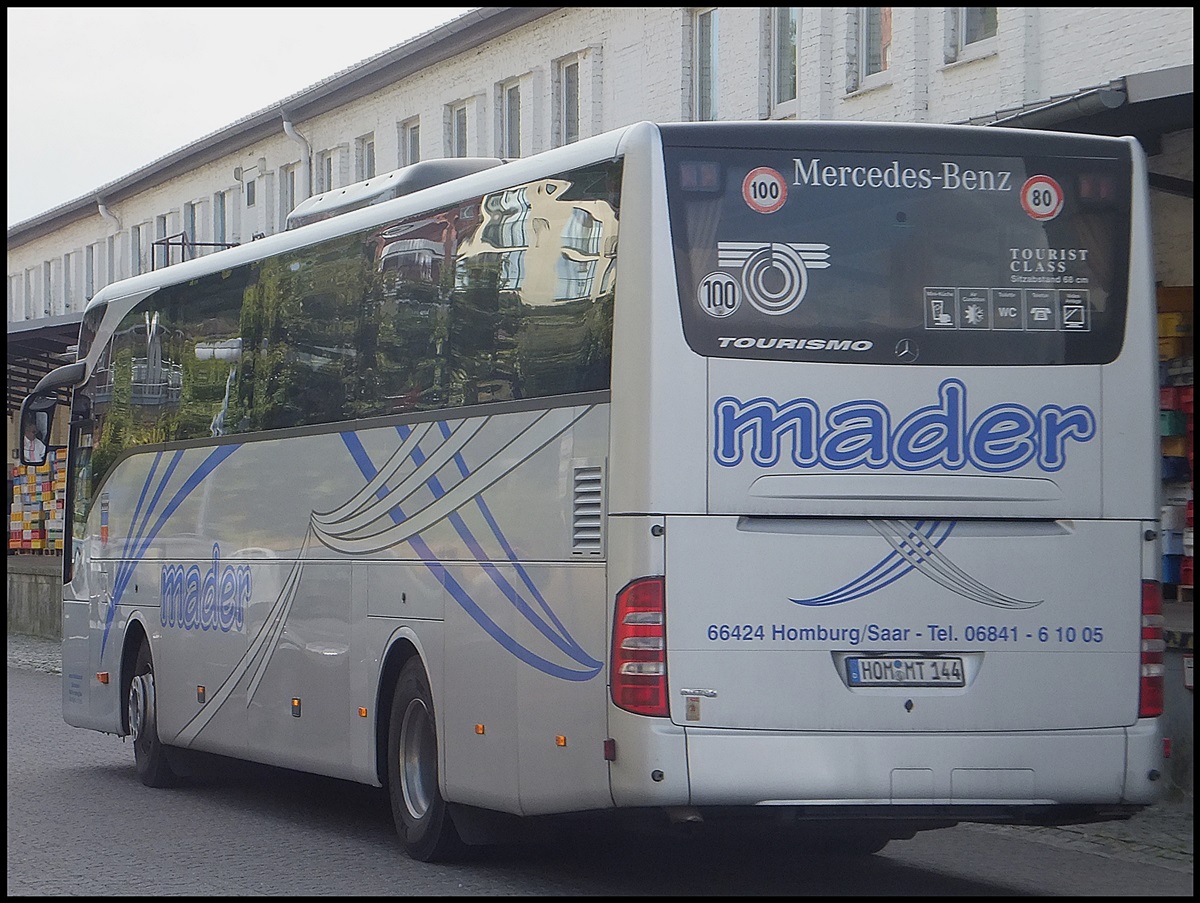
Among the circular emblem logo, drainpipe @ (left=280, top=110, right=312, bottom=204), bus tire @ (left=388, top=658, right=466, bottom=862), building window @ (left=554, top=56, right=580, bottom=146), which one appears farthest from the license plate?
drainpipe @ (left=280, top=110, right=312, bottom=204)

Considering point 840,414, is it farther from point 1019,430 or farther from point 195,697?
point 195,697

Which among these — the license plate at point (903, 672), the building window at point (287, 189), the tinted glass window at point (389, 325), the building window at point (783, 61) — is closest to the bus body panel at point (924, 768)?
the license plate at point (903, 672)

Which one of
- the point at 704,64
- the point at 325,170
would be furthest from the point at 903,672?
the point at 325,170

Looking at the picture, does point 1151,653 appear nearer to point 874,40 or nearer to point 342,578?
point 342,578

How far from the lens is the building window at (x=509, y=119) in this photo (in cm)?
3459

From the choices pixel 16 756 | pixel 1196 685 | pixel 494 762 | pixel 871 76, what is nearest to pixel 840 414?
pixel 494 762

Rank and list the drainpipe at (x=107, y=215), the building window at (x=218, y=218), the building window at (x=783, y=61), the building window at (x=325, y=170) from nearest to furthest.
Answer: the building window at (x=783, y=61) < the building window at (x=325, y=170) < the building window at (x=218, y=218) < the drainpipe at (x=107, y=215)

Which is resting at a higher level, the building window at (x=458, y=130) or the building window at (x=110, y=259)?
the building window at (x=458, y=130)

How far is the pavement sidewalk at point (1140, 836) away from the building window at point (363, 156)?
2776 cm

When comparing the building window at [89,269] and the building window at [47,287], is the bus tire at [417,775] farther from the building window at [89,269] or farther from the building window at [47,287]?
the building window at [47,287]

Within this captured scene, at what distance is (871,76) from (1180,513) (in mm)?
10669

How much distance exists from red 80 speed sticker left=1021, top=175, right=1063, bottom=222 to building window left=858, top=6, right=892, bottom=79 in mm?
15514

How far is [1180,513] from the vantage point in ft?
51.9

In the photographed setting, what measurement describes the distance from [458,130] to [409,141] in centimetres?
202
